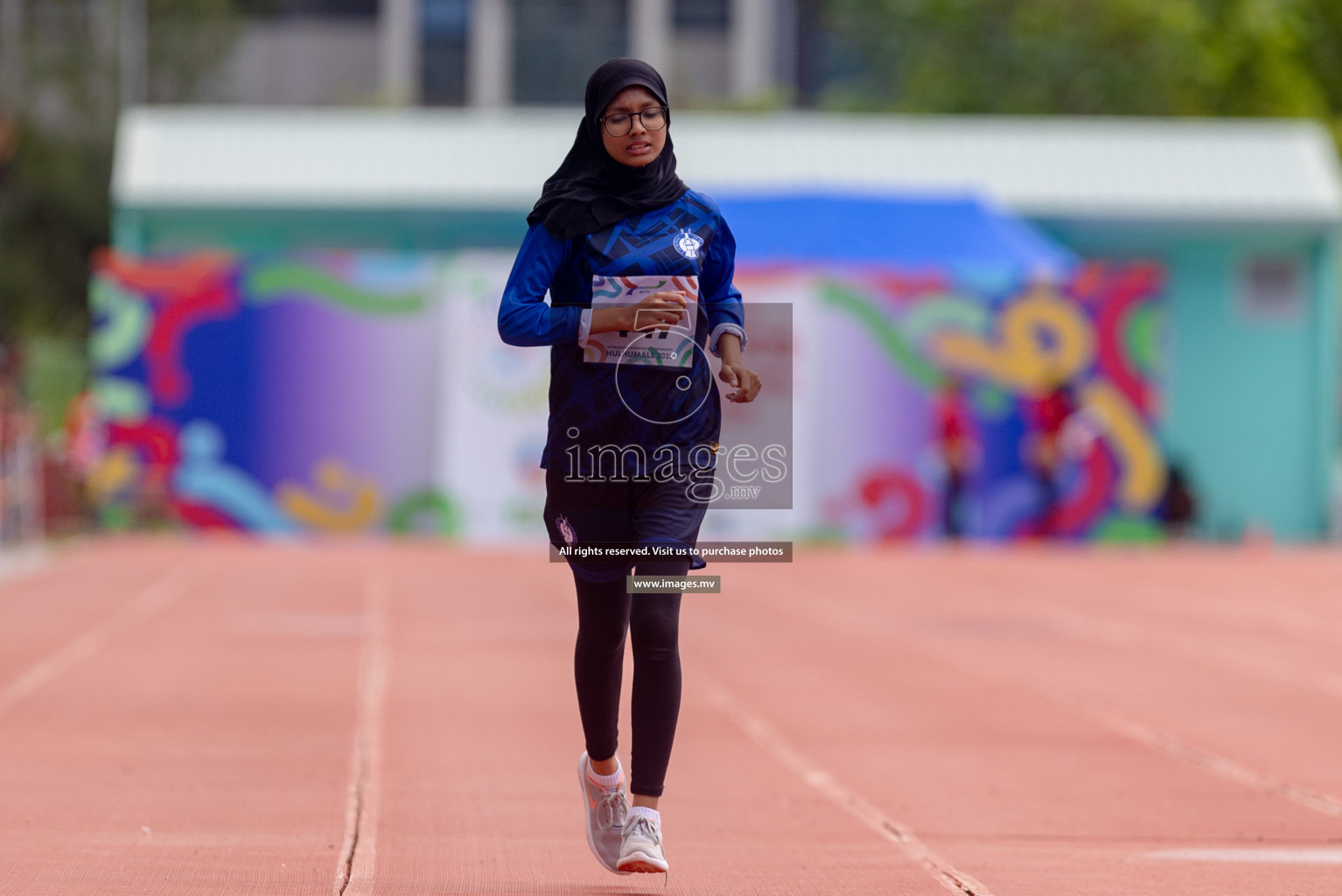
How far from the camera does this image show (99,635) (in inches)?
493

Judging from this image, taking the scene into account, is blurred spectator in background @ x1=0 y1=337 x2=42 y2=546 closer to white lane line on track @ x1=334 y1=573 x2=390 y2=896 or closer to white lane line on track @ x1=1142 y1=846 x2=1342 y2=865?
white lane line on track @ x1=334 y1=573 x2=390 y2=896

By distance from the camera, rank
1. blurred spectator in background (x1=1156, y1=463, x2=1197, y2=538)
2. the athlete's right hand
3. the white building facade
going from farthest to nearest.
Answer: the white building facade
blurred spectator in background (x1=1156, y1=463, x2=1197, y2=538)
the athlete's right hand

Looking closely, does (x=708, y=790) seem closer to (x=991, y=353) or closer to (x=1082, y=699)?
(x=1082, y=699)

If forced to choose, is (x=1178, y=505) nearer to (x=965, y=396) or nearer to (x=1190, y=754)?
(x=965, y=396)

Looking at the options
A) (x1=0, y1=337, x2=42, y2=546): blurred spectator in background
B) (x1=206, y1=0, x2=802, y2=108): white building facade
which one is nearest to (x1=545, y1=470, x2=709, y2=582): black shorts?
(x1=0, y1=337, x2=42, y2=546): blurred spectator in background

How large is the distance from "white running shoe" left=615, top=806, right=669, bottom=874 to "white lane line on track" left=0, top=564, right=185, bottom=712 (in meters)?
4.82

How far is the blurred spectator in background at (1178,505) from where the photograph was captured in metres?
25.5

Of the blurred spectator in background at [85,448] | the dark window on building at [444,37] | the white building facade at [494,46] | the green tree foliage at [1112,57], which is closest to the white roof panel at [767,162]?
the blurred spectator in background at [85,448]

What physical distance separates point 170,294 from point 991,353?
9324 mm

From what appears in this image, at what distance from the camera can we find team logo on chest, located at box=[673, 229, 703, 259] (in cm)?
506

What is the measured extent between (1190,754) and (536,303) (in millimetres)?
4507

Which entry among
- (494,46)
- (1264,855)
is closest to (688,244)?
(1264,855)

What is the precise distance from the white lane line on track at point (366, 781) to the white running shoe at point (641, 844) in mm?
695

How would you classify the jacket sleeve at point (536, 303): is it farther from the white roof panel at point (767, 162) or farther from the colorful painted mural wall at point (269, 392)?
the white roof panel at point (767, 162)
